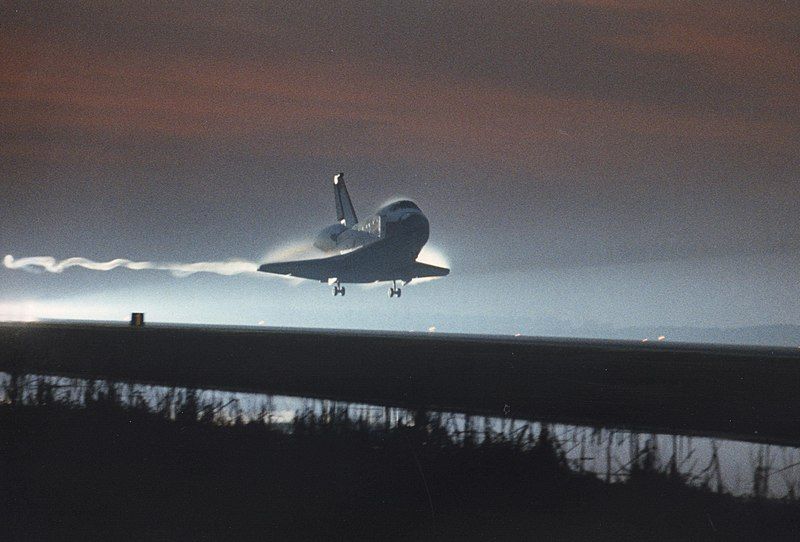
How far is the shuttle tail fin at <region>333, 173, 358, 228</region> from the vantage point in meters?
173

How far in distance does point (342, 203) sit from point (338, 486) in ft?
510

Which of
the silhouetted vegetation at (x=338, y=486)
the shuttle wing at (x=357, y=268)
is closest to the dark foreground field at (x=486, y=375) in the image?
the silhouetted vegetation at (x=338, y=486)

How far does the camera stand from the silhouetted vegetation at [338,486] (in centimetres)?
1611

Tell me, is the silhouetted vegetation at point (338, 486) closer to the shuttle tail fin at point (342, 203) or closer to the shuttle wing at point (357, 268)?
the shuttle wing at point (357, 268)

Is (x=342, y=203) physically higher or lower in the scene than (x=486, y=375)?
higher

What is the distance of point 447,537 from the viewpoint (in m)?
15.4

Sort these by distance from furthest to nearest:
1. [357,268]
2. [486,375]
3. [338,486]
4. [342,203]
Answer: [342,203], [357,268], [486,375], [338,486]

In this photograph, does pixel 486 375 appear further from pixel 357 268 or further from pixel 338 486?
pixel 357 268

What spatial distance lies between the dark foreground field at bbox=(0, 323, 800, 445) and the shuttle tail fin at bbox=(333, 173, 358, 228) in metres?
101

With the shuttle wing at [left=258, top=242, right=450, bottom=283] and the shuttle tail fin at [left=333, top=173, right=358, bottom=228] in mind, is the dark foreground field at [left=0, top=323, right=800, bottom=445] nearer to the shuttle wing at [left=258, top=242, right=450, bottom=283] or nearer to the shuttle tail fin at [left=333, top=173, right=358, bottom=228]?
the shuttle wing at [left=258, top=242, right=450, bottom=283]

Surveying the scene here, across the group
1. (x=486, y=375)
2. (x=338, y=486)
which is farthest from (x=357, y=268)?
(x=338, y=486)

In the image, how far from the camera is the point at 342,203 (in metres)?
174

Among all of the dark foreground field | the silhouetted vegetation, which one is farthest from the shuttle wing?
the silhouetted vegetation

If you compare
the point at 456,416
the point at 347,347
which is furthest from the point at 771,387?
the point at 347,347
